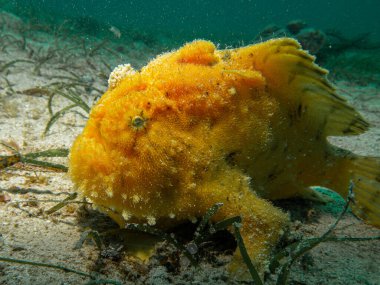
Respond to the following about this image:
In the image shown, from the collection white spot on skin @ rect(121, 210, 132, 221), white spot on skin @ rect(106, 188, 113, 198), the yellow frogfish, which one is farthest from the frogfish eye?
white spot on skin @ rect(121, 210, 132, 221)

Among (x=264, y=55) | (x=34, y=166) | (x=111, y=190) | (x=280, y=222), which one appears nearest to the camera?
(x=111, y=190)

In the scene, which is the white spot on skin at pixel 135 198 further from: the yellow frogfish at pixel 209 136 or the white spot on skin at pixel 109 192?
the white spot on skin at pixel 109 192

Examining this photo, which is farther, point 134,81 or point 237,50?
point 237,50

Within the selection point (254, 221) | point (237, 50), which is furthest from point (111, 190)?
point (237, 50)

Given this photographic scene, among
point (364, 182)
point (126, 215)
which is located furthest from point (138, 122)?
point (364, 182)

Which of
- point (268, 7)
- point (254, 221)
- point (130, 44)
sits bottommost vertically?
point (254, 221)

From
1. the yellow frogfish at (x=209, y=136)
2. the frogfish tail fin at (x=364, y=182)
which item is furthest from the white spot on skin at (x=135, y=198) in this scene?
the frogfish tail fin at (x=364, y=182)

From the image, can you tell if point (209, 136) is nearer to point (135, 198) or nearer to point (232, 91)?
point (232, 91)

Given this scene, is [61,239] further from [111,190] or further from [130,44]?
[130,44]
